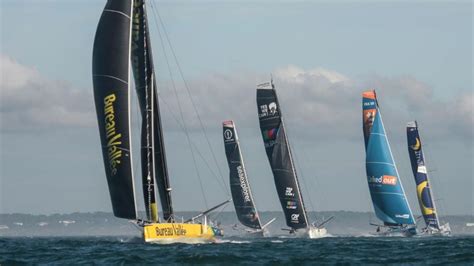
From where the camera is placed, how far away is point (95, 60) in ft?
181

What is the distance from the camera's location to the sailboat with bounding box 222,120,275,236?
87.9 meters

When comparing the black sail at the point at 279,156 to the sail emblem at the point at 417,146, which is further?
the sail emblem at the point at 417,146

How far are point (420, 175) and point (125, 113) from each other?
3801 centimetres

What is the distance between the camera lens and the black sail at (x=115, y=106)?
179ft

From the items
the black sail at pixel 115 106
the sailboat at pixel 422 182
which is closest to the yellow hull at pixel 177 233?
the black sail at pixel 115 106

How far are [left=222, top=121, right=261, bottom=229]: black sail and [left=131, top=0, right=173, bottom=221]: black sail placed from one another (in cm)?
2810

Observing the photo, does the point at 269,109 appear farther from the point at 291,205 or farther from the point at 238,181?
the point at 238,181

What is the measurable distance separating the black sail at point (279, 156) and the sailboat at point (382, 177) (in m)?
5.36

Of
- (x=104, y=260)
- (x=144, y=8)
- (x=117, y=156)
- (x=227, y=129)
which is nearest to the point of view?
(x=104, y=260)

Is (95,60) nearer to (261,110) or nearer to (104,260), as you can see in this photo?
(104,260)

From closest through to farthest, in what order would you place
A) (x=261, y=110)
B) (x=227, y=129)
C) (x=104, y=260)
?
(x=104, y=260) < (x=261, y=110) < (x=227, y=129)

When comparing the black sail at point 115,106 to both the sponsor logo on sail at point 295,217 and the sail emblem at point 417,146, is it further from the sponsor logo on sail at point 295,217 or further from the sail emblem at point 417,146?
the sail emblem at point 417,146

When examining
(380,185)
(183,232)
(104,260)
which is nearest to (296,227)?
(380,185)

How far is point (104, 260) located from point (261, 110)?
36885mm
